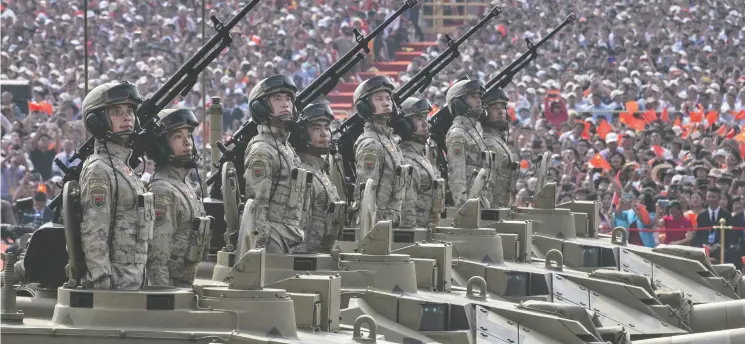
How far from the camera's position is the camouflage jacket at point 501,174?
1193 inches

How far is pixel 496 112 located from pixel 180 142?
474 inches

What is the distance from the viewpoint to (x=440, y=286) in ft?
73.5

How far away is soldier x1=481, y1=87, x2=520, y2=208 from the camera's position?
3033cm

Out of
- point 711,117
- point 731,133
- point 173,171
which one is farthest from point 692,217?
point 173,171

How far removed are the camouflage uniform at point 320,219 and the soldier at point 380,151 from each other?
228 cm

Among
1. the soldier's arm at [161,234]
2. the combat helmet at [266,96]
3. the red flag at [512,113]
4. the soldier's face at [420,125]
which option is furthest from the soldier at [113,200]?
the red flag at [512,113]

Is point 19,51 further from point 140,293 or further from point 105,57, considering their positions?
point 140,293

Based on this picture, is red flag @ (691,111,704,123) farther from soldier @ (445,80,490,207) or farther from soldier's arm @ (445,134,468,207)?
soldier's arm @ (445,134,468,207)

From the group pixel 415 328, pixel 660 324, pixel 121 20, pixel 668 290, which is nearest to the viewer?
pixel 415 328

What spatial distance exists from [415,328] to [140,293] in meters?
4.52

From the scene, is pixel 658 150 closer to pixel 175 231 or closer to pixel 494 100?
pixel 494 100

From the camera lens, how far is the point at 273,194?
2141cm

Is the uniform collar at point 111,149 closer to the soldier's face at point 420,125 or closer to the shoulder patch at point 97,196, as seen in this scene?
the shoulder patch at point 97,196

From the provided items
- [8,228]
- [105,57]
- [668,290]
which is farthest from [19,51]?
[668,290]
